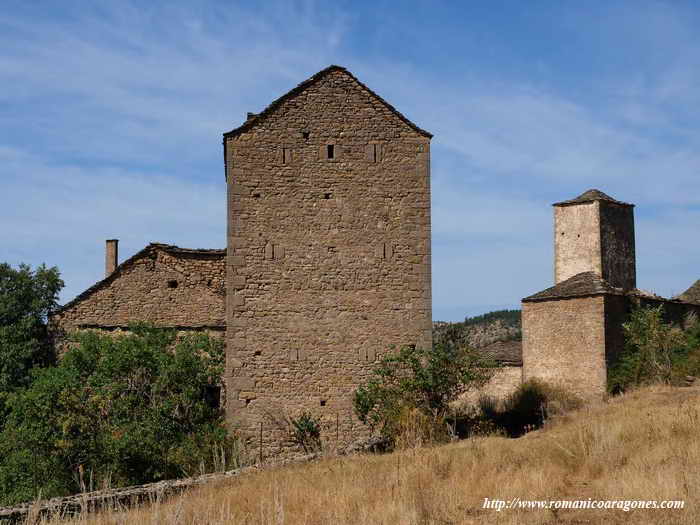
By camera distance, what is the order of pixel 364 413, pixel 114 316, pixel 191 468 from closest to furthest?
pixel 191 468 < pixel 364 413 < pixel 114 316

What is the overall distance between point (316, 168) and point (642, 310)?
51.1ft

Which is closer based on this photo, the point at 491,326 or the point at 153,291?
the point at 153,291

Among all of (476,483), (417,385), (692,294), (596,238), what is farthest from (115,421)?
(692,294)

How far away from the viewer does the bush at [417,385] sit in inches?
623

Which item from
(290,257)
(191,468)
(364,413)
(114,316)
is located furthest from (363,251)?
(114,316)

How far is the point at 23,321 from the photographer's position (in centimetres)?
2178

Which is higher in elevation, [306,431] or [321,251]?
[321,251]

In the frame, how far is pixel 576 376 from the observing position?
27625 millimetres

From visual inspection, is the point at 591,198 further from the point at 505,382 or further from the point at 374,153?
the point at 374,153

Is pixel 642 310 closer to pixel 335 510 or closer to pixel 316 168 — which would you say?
pixel 316 168

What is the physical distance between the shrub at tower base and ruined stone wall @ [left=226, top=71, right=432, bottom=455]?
1002 millimetres

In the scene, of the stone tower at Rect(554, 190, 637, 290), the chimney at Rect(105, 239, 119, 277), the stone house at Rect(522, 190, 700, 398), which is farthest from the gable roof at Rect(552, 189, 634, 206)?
the chimney at Rect(105, 239, 119, 277)

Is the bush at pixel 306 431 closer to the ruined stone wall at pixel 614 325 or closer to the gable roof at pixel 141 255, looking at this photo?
the gable roof at pixel 141 255

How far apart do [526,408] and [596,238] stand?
61.1 ft
